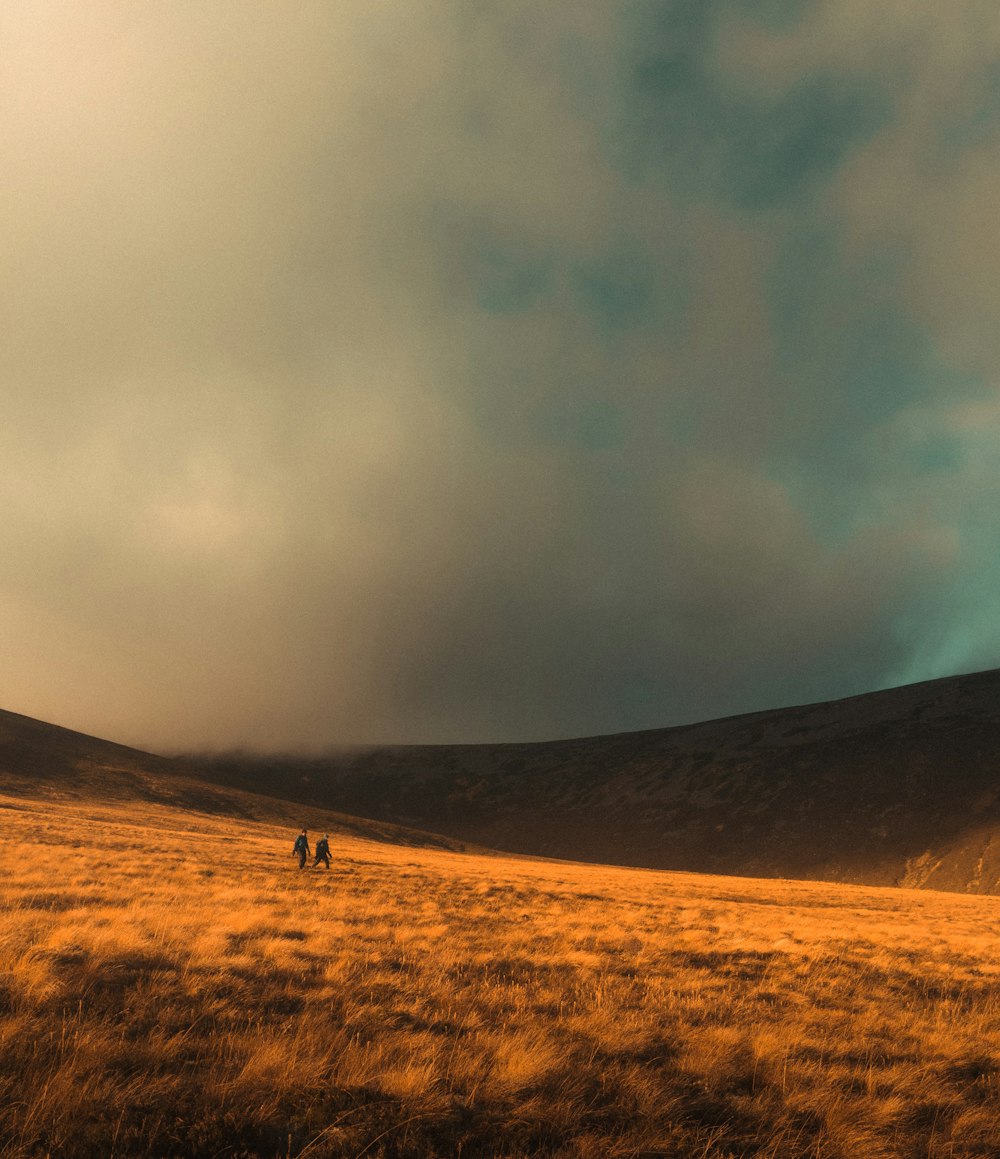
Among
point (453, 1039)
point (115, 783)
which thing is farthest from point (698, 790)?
point (453, 1039)

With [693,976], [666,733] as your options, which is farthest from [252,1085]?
[666,733]

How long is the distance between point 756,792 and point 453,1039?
402 feet

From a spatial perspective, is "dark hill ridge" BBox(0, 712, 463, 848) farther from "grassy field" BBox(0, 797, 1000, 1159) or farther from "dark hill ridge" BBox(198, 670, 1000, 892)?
"grassy field" BBox(0, 797, 1000, 1159)

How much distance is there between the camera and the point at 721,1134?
569 cm

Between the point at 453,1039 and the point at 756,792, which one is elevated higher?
the point at 453,1039

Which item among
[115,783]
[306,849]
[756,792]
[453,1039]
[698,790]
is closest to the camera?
[453,1039]

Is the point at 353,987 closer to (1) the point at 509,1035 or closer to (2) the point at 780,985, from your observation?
(1) the point at 509,1035

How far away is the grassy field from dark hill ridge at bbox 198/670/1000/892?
84.0m

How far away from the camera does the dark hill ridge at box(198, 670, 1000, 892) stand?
90062mm

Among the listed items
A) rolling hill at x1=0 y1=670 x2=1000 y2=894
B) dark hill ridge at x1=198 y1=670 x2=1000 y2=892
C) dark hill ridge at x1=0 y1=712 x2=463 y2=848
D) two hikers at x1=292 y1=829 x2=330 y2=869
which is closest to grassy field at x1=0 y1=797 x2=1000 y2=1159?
two hikers at x1=292 y1=829 x2=330 y2=869

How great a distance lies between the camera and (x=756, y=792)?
382 ft

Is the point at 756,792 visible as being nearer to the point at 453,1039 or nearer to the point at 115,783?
the point at 115,783

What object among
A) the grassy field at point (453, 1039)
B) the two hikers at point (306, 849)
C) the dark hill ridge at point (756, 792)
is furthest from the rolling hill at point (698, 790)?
the grassy field at point (453, 1039)

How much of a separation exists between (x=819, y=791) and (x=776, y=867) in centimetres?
2116
